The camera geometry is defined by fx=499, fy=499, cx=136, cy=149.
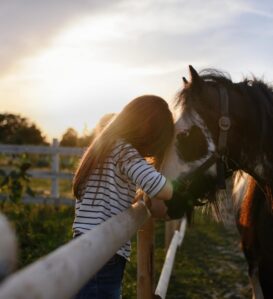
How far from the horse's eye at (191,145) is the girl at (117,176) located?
249mm

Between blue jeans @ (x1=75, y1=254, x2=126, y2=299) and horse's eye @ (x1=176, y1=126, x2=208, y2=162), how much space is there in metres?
0.67

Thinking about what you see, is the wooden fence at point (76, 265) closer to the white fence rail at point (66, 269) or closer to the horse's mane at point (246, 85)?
the white fence rail at point (66, 269)

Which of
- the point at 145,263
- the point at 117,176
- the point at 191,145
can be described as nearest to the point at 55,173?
the point at 145,263

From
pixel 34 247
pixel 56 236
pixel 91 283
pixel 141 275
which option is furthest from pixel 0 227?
pixel 56 236

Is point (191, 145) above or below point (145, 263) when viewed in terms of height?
above

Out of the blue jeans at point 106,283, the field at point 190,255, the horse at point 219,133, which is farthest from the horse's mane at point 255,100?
the field at point 190,255

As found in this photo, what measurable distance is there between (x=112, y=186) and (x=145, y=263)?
0.75 metres

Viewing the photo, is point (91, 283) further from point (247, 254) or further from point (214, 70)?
point (247, 254)

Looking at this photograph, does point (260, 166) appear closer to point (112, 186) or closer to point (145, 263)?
point (145, 263)

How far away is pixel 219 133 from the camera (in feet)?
9.34

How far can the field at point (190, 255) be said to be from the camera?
5.64 m

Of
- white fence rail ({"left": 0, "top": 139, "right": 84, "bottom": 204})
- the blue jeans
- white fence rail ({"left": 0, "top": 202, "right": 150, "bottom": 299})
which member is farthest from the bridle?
white fence rail ({"left": 0, "top": 139, "right": 84, "bottom": 204})

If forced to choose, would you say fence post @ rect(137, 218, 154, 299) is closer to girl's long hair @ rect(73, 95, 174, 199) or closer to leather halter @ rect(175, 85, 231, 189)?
leather halter @ rect(175, 85, 231, 189)

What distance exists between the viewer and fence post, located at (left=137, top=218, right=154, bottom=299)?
2.91 metres
